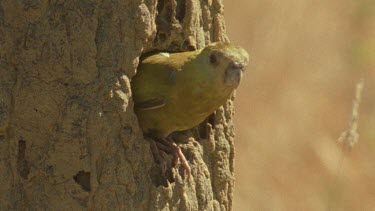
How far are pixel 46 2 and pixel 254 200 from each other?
4.47 metres

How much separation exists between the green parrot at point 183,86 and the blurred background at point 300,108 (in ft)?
12.9

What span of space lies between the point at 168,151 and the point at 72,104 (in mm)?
517

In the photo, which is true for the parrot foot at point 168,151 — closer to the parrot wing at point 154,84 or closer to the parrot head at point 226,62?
the parrot wing at point 154,84

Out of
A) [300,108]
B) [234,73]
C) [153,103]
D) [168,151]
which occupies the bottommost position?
[300,108]

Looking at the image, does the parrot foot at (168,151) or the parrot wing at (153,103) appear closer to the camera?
the parrot wing at (153,103)

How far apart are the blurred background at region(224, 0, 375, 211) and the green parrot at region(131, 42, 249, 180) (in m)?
3.92

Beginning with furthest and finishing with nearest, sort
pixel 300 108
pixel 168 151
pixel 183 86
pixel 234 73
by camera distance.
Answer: pixel 300 108
pixel 168 151
pixel 183 86
pixel 234 73

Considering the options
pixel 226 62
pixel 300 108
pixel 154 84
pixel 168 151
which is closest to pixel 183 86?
pixel 154 84

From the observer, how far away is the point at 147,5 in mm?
5066

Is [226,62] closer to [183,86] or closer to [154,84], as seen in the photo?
[183,86]

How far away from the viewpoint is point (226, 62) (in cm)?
495

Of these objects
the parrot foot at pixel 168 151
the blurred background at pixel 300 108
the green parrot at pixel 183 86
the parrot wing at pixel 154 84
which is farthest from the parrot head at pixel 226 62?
the blurred background at pixel 300 108

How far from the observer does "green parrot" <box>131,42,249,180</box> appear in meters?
4.97

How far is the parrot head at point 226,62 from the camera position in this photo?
16.2ft
